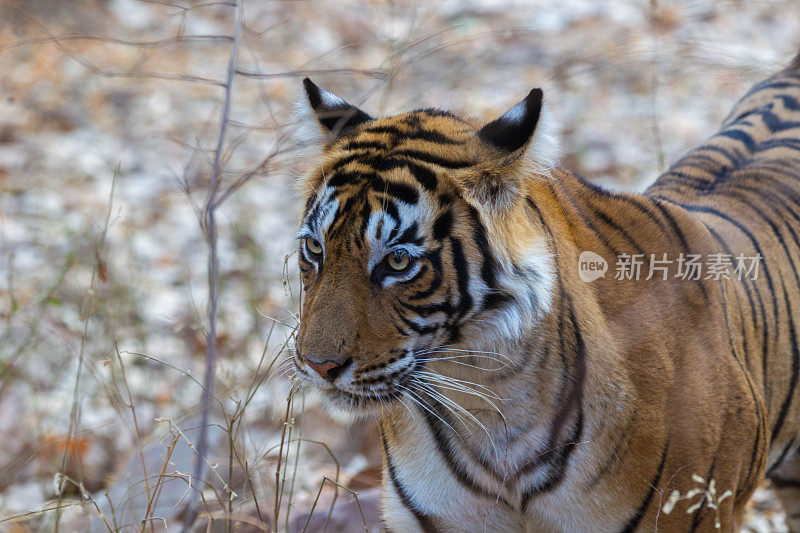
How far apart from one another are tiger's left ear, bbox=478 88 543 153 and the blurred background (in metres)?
0.78

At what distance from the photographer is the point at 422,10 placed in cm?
741

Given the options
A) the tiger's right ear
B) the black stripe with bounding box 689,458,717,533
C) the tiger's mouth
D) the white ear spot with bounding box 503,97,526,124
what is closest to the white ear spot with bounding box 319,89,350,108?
the tiger's right ear

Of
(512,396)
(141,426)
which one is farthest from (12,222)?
(512,396)

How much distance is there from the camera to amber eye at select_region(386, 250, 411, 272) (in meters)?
1.80

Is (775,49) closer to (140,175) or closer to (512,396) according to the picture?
(140,175)

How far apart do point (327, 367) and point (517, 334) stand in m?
0.44

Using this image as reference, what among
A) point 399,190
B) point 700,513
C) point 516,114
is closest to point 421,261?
point 399,190

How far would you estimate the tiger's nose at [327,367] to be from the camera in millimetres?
1771

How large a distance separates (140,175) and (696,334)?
4.34 m

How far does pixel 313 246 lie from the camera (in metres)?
1.93

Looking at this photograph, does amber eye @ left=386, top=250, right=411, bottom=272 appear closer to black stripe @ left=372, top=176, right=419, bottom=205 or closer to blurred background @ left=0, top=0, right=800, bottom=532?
black stripe @ left=372, top=176, right=419, bottom=205

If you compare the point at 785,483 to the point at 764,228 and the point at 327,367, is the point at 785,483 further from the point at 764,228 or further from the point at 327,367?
the point at 327,367

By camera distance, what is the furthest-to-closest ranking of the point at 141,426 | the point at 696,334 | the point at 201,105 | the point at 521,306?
the point at 201,105, the point at 141,426, the point at 696,334, the point at 521,306

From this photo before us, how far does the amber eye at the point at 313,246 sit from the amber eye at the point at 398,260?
191 millimetres
